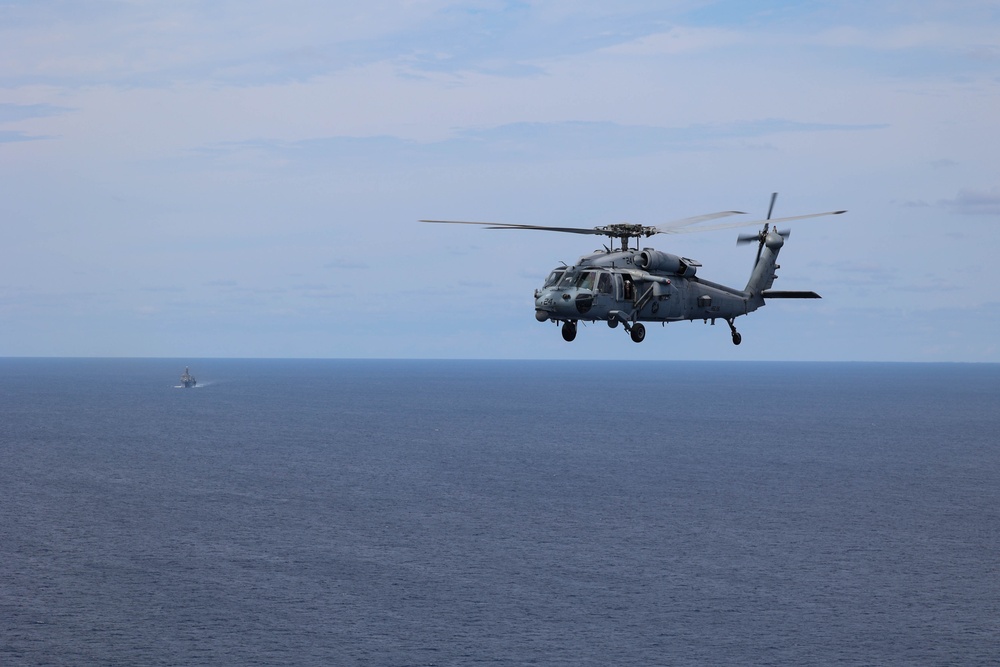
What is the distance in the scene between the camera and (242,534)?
7451 inches

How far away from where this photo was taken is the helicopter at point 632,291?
101 ft

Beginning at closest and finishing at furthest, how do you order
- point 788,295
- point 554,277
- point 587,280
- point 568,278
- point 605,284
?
point 605,284 → point 587,280 → point 568,278 → point 554,277 → point 788,295

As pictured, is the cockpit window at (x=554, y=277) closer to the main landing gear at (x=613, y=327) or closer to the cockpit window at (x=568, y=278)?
the cockpit window at (x=568, y=278)

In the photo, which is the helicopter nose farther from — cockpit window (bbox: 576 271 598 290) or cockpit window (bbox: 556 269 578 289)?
cockpit window (bbox: 556 269 578 289)

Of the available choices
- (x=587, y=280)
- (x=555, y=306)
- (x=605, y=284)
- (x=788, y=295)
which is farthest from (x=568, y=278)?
(x=788, y=295)

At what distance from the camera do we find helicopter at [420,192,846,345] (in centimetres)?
3081

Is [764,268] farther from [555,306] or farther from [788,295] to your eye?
[555,306]

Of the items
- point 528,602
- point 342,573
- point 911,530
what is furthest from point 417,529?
point 911,530

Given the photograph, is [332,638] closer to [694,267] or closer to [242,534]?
[242,534]

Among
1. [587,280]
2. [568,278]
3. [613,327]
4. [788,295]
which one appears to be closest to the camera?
[613,327]

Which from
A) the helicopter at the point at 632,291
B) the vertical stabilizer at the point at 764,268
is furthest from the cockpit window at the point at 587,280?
the vertical stabilizer at the point at 764,268

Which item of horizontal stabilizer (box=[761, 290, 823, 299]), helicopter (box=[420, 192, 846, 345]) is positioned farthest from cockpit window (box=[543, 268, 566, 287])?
horizontal stabilizer (box=[761, 290, 823, 299])

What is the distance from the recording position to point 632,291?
32.5m

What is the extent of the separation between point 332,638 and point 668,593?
51.4 metres
